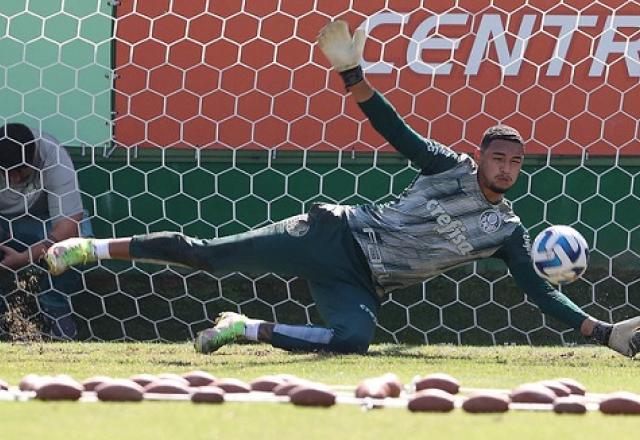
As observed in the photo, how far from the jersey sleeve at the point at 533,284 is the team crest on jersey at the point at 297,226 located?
1.01 m

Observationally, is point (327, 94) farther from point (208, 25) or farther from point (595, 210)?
point (595, 210)

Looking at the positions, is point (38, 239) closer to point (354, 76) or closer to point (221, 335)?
point (221, 335)

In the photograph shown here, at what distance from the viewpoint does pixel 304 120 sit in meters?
9.66

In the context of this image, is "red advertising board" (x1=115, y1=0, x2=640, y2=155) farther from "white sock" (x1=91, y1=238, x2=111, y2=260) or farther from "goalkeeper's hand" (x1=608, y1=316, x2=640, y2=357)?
"goalkeeper's hand" (x1=608, y1=316, x2=640, y2=357)

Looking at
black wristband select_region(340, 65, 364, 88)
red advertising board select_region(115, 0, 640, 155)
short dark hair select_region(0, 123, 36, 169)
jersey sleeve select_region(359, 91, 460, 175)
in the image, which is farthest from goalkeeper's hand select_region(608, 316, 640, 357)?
short dark hair select_region(0, 123, 36, 169)

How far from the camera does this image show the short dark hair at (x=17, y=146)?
9469 mm

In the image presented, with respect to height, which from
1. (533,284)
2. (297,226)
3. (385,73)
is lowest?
(533,284)

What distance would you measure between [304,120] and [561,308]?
2.71 m

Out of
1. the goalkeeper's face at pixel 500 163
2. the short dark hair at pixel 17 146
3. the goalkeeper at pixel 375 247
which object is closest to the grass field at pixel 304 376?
the goalkeeper at pixel 375 247

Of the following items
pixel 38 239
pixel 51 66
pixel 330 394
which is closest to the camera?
pixel 330 394

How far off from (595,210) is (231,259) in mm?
2989

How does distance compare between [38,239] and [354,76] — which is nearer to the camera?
[354,76]

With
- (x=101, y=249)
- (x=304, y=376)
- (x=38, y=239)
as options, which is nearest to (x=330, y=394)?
(x=304, y=376)

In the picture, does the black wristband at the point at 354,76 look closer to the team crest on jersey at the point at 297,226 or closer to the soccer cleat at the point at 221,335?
the team crest on jersey at the point at 297,226
